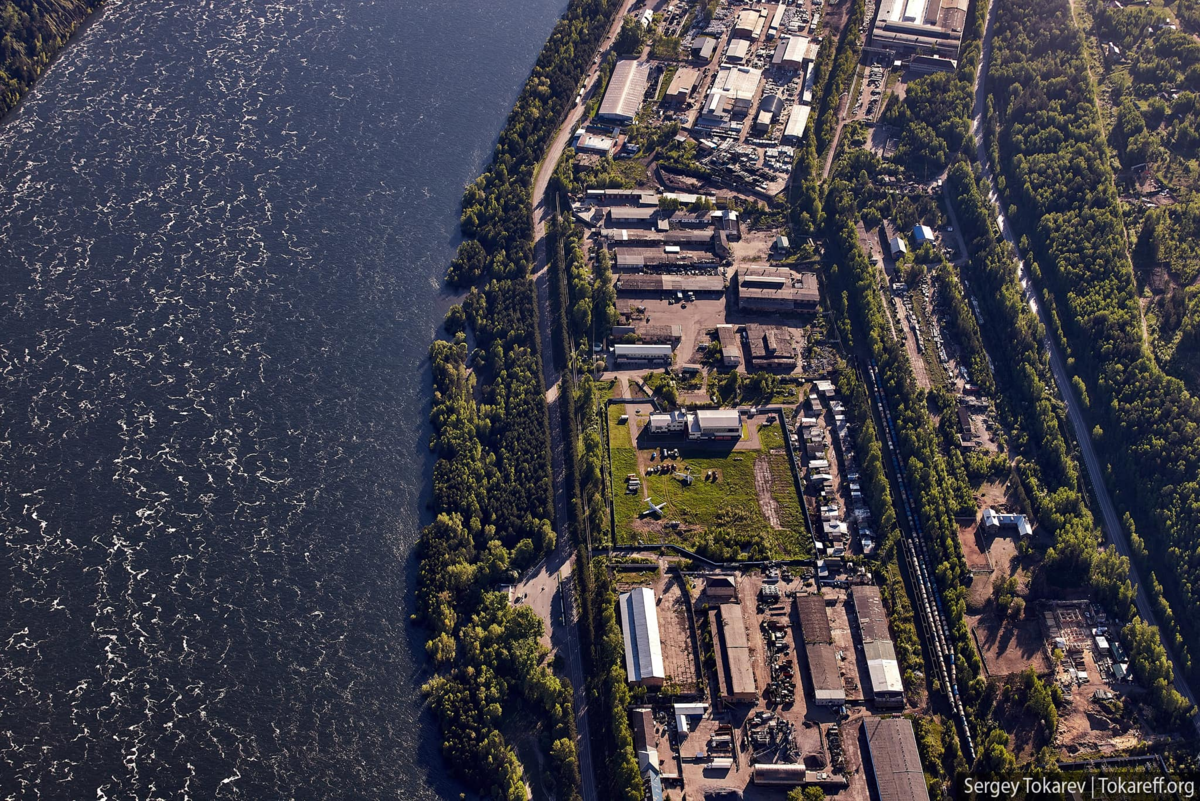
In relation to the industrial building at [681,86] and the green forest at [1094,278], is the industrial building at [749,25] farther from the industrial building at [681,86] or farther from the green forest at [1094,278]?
the green forest at [1094,278]

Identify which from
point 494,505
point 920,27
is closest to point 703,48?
point 920,27

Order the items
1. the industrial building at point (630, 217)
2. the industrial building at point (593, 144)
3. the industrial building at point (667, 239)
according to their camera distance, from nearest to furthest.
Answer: the industrial building at point (667, 239), the industrial building at point (630, 217), the industrial building at point (593, 144)

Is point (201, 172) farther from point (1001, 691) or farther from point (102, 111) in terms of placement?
point (1001, 691)

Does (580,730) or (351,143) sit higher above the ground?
(351,143)

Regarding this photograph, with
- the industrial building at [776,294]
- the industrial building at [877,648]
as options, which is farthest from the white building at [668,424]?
the industrial building at [877,648]

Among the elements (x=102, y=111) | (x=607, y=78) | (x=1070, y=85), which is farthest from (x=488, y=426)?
(x=1070, y=85)

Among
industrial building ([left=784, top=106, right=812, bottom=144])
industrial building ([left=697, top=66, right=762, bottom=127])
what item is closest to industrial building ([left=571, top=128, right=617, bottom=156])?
industrial building ([left=697, top=66, right=762, bottom=127])

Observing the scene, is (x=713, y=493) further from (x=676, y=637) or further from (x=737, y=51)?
(x=737, y=51)
